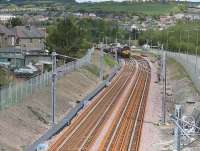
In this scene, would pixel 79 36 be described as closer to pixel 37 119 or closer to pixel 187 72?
pixel 187 72

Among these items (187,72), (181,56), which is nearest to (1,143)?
(187,72)

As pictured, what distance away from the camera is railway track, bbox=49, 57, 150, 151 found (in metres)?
45.0

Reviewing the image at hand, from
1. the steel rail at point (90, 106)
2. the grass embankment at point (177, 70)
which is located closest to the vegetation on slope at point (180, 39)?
the grass embankment at point (177, 70)

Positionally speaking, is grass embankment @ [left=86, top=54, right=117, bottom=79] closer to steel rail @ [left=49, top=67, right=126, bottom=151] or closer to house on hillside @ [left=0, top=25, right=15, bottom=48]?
steel rail @ [left=49, top=67, right=126, bottom=151]

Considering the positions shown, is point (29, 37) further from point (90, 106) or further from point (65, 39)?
point (90, 106)

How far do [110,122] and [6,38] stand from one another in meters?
63.1

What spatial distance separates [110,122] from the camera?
181ft

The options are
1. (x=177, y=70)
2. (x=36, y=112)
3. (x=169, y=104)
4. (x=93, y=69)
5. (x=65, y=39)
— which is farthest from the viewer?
(x=177, y=70)

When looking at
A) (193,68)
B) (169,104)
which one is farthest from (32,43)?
(169,104)

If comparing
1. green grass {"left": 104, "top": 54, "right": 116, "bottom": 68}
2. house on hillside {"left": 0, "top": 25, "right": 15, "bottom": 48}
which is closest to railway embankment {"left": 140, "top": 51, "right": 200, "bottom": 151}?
green grass {"left": 104, "top": 54, "right": 116, "bottom": 68}

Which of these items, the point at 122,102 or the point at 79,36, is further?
the point at 79,36

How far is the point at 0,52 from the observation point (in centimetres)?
9256

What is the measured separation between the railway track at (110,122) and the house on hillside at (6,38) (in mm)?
32629

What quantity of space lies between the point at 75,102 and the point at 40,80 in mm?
4610
